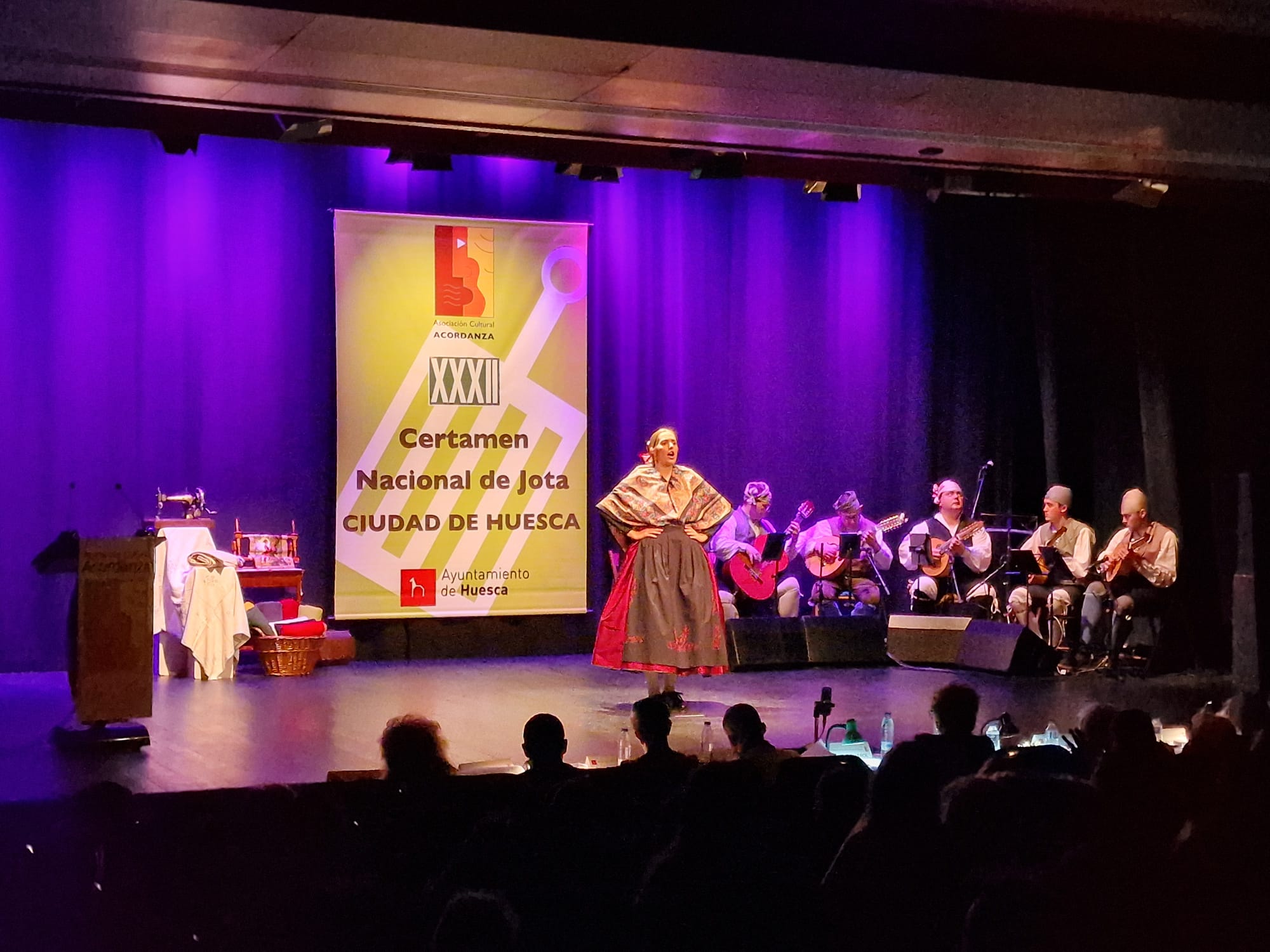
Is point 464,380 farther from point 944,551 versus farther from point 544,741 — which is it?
point 544,741

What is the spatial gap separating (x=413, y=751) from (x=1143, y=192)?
5856 mm

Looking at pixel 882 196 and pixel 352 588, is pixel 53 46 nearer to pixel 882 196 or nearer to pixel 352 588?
pixel 352 588

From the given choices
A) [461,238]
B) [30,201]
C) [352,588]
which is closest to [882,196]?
[461,238]

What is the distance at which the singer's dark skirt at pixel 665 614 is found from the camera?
6988mm

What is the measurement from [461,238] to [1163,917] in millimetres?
7842

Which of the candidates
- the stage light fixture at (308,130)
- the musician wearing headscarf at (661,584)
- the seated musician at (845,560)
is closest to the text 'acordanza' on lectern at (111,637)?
the stage light fixture at (308,130)

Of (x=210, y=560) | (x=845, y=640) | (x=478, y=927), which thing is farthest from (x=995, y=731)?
(x=210, y=560)

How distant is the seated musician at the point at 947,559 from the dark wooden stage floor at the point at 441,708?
2.59 feet

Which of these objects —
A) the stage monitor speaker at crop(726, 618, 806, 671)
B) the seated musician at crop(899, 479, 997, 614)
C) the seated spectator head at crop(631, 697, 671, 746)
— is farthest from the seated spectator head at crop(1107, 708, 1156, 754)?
the seated musician at crop(899, 479, 997, 614)

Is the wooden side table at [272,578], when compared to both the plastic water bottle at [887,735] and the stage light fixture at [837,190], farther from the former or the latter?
the plastic water bottle at [887,735]

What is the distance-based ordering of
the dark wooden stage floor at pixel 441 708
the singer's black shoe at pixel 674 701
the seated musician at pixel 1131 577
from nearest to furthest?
Answer: the dark wooden stage floor at pixel 441 708 → the singer's black shoe at pixel 674 701 → the seated musician at pixel 1131 577

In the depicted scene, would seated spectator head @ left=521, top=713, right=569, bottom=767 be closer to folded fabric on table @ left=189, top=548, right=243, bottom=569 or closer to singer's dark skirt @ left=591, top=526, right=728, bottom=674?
singer's dark skirt @ left=591, top=526, right=728, bottom=674

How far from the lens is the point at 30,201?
29.3 ft

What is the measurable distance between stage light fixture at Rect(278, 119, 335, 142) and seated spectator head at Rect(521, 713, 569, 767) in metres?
3.79
